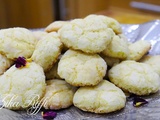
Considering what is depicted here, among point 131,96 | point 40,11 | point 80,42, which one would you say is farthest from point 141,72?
point 40,11

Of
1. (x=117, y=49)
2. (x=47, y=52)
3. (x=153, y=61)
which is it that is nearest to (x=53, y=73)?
(x=47, y=52)

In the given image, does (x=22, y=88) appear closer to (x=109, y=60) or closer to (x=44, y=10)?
Result: (x=109, y=60)

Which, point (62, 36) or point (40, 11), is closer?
point (62, 36)

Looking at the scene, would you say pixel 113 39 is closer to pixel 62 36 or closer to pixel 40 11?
pixel 62 36

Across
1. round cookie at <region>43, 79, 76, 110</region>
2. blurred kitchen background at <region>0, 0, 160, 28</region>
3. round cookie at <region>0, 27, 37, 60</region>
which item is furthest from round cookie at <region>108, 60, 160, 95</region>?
blurred kitchen background at <region>0, 0, 160, 28</region>

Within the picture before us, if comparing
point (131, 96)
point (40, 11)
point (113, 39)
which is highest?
point (113, 39)

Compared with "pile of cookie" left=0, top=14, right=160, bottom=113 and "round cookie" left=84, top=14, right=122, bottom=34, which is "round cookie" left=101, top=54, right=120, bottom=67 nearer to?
"pile of cookie" left=0, top=14, right=160, bottom=113
